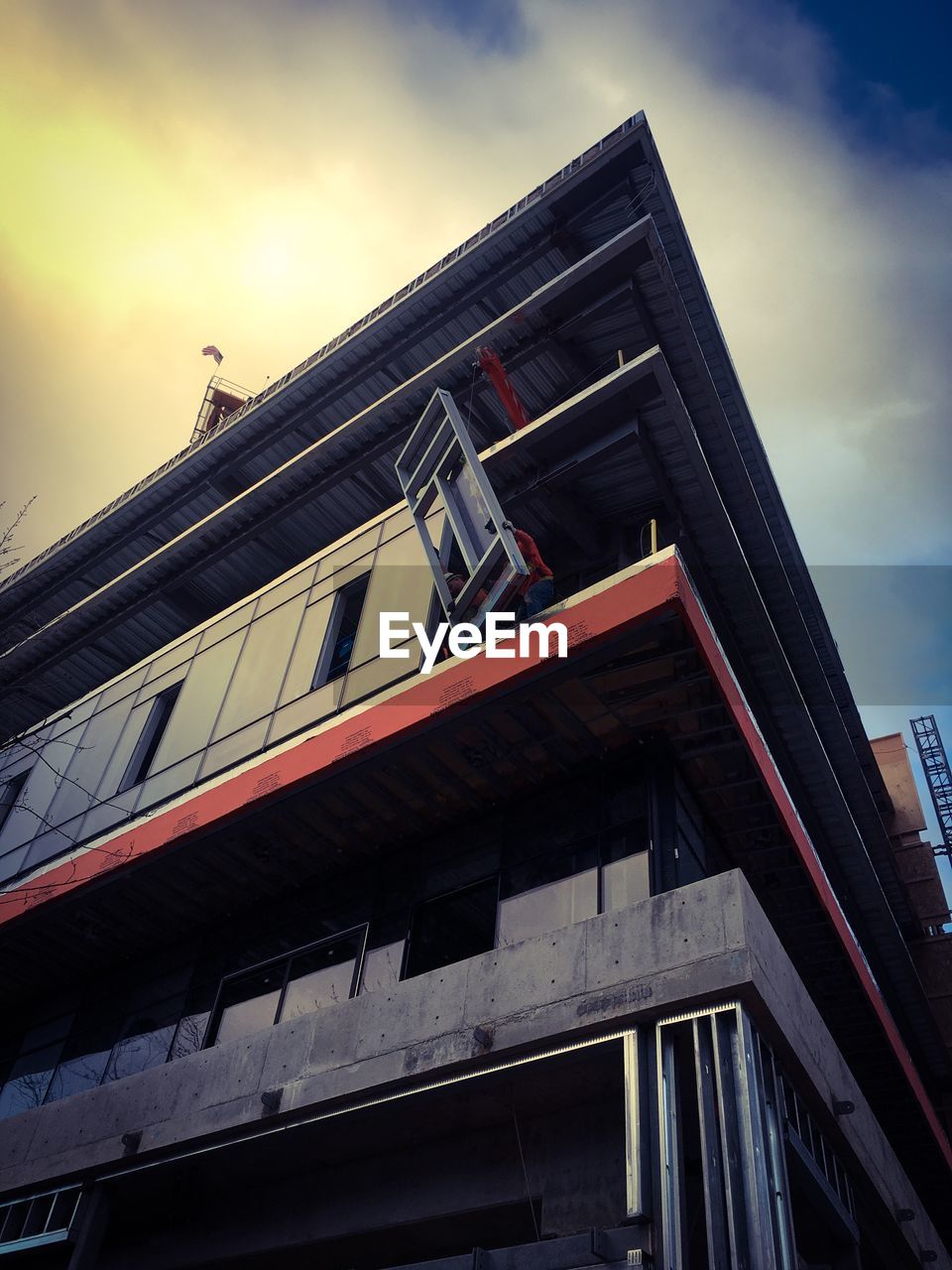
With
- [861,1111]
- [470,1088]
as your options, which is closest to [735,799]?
[861,1111]

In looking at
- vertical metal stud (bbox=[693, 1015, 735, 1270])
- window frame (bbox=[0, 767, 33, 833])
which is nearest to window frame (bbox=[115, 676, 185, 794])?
window frame (bbox=[0, 767, 33, 833])

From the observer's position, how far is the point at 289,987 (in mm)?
14141

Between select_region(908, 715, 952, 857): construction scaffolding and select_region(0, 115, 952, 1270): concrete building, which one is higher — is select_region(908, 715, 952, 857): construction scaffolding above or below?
above

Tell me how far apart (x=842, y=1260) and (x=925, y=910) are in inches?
826

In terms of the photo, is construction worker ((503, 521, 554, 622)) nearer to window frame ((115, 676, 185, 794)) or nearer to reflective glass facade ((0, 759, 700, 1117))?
reflective glass facade ((0, 759, 700, 1117))

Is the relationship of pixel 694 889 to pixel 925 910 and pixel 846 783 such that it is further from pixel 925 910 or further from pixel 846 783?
pixel 925 910

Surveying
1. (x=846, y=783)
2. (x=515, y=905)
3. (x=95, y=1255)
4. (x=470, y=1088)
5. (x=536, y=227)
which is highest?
(x=536, y=227)

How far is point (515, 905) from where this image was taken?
12.4 m

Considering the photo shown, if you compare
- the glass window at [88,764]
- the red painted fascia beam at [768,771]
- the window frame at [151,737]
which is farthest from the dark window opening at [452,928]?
the glass window at [88,764]

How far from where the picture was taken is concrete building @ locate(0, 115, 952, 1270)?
32.9 feet

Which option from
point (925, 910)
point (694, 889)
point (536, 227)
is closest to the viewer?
point (694, 889)

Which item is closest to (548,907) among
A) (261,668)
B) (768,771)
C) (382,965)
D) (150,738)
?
(382,965)

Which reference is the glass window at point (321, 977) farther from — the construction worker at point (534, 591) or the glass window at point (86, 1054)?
the construction worker at point (534, 591)

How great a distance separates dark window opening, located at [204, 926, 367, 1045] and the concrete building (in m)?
0.06
